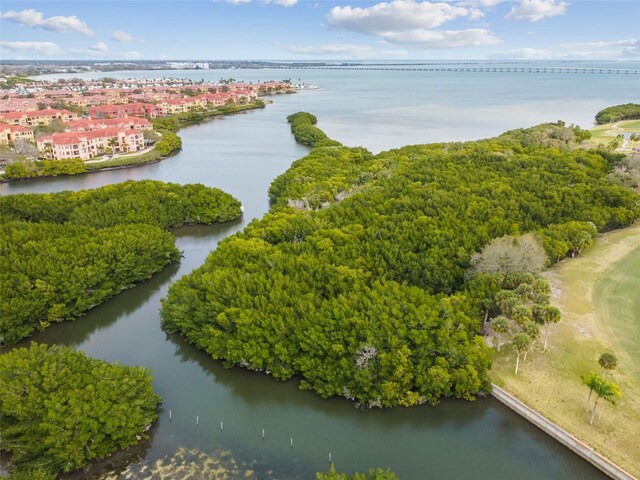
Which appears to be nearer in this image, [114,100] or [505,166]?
[505,166]

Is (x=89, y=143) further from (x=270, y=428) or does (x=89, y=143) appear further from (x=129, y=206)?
(x=270, y=428)

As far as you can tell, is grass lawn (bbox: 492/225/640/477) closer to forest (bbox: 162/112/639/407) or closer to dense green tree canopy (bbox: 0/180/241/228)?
forest (bbox: 162/112/639/407)

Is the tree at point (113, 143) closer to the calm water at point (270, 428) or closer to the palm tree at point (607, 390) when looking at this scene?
the calm water at point (270, 428)

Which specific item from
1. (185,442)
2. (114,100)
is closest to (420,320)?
(185,442)

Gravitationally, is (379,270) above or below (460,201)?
below

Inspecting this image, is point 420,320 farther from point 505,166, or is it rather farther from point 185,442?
point 505,166

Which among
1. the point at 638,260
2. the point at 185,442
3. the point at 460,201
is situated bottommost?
the point at 185,442

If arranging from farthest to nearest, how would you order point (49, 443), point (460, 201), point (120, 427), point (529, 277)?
point (460, 201)
point (529, 277)
point (120, 427)
point (49, 443)

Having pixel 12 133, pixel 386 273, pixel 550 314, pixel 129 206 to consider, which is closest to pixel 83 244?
pixel 129 206

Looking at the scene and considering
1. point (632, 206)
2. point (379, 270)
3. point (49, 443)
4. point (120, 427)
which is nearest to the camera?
point (49, 443)
